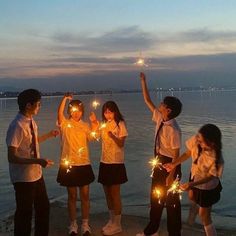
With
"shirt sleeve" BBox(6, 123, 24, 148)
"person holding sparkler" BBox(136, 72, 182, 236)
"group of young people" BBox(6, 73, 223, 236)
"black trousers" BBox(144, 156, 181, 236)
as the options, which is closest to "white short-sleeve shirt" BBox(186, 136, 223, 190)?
"group of young people" BBox(6, 73, 223, 236)

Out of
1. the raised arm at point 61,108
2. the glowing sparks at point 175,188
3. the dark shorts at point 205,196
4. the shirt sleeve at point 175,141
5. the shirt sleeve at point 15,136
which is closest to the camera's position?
the shirt sleeve at point 15,136

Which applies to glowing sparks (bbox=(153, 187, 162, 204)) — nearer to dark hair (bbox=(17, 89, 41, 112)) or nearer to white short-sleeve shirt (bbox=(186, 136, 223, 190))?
white short-sleeve shirt (bbox=(186, 136, 223, 190))

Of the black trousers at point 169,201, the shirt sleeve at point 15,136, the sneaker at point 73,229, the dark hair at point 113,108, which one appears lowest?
the sneaker at point 73,229

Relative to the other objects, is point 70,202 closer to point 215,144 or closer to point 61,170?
point 61,170

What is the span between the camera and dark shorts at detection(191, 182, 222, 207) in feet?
18.7

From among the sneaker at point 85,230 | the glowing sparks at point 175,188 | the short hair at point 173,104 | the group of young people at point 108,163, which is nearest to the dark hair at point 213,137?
the group of young people at point 108,163

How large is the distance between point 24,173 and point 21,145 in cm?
39

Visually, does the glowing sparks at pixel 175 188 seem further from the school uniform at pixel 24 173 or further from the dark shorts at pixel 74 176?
the school uniform at pixel 24 173

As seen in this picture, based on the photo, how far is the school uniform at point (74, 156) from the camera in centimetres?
655

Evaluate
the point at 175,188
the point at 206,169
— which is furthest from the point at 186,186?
the point at 206,169

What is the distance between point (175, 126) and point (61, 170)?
6.50 feet

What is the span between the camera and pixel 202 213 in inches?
227

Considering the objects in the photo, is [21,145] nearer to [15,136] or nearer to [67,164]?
[15,136]

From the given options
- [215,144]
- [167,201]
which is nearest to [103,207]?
[167,201]
